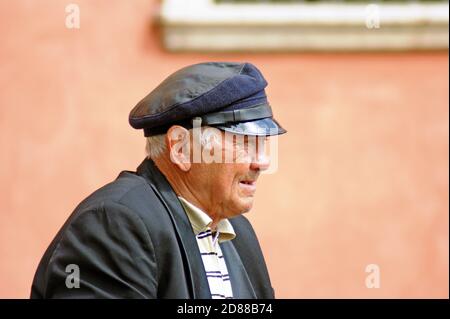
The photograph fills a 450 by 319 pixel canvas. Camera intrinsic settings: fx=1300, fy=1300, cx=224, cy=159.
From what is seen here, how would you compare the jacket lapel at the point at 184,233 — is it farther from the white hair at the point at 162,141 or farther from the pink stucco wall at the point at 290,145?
the pink stucco wall at the point at 290,145

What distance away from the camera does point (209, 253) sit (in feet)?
12.0

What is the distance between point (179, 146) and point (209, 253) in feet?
1.03

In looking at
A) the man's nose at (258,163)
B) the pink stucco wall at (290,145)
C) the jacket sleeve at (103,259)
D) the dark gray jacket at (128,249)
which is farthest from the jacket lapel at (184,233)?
the pink stucco wall at (290,145)

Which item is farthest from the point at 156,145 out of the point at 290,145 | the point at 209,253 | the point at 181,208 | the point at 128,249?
the point at 290,145

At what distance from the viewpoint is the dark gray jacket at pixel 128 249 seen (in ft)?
10.8

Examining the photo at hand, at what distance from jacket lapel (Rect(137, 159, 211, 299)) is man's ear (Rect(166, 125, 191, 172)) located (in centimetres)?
7

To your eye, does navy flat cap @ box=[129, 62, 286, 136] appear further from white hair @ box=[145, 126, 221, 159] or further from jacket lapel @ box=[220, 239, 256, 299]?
jacket lapel @ box=[220, 239, 256, 299]

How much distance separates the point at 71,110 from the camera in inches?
271

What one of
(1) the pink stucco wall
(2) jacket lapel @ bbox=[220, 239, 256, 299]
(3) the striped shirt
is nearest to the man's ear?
(3) the striped shirt

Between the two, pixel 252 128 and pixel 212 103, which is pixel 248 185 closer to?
pixel 252 128
